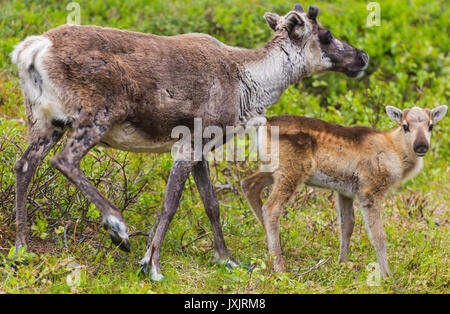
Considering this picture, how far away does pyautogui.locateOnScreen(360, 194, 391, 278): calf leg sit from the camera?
7273mm

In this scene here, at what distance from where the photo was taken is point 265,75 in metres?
7.53

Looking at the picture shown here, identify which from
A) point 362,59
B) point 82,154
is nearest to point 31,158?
point 82,154

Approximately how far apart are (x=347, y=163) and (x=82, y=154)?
295 cm

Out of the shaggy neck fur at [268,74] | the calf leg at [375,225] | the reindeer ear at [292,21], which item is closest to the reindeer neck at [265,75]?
the shaggy neck fur at [268,74]

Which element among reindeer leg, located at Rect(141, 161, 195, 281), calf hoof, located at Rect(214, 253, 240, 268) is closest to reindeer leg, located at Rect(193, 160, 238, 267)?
calf hoof, located at Rect(214, 253, 240, 268)

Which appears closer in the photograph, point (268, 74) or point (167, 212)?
point (167, 212)

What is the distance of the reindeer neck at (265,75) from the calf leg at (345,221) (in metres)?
1.44

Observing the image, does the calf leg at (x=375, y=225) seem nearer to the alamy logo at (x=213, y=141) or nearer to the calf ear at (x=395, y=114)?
the calf ear at (x=395, y=114)

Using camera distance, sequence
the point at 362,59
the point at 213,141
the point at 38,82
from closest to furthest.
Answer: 1. the point at 38,82
2. the point at 213,141
3. the point at 362,59

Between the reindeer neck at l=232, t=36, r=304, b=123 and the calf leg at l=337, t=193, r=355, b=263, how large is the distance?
56.9 inches

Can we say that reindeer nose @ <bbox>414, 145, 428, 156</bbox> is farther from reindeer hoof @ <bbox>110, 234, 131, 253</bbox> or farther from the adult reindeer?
reindeer hoof @ <bbox>110, 234, 131, 253</bbox>

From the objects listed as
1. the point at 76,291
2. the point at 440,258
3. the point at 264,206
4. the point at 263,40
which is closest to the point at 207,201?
the point at 264,206

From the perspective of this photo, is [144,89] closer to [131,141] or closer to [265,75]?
[131,141]

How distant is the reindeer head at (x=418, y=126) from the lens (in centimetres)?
731
